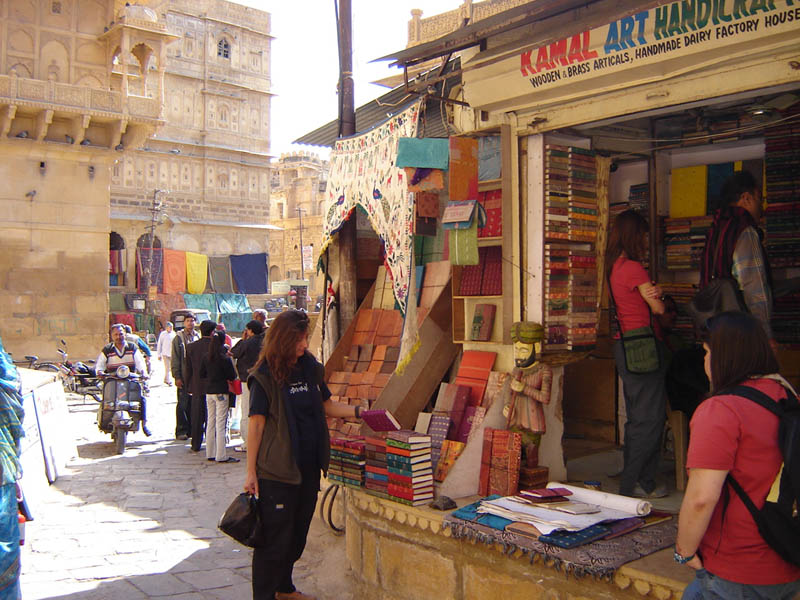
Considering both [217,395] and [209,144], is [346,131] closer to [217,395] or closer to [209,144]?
[217,395]

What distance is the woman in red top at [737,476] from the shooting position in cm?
234

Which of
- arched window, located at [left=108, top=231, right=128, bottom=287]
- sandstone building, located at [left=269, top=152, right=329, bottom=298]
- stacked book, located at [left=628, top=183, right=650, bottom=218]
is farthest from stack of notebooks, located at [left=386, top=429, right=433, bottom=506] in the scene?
sandstone building, located at [left=269, top=152, right=329, bottom=298]

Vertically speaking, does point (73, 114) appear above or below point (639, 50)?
above

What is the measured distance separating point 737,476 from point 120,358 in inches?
375

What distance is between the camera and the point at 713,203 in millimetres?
5902

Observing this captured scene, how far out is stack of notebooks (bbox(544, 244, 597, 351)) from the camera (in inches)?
201

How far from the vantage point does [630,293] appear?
470 centimetres

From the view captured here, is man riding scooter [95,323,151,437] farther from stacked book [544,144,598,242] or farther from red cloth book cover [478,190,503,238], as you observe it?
stacked book [544,144,598,242]

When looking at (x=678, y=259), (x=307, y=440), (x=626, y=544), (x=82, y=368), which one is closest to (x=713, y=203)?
(x=678, y=259)

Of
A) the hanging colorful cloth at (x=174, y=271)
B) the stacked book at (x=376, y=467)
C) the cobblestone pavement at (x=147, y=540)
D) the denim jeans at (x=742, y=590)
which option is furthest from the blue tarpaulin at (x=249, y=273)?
the denim jeans at (x=742, y=590)

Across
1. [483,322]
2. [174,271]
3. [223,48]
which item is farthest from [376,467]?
[223,48]

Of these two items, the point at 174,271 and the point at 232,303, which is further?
the point at 232,303

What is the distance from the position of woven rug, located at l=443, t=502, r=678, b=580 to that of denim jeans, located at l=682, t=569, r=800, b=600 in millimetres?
1042

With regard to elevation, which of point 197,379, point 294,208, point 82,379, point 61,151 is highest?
point 294,208
